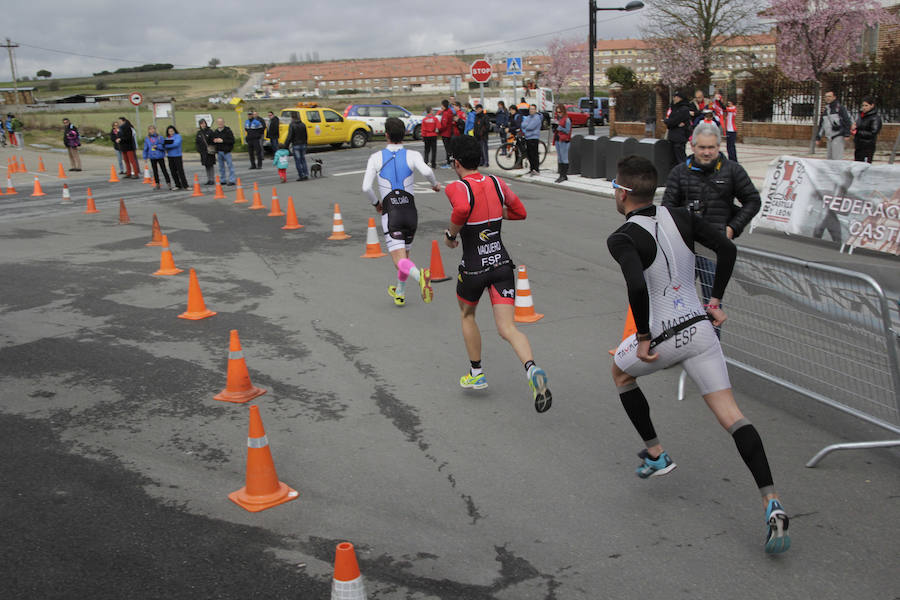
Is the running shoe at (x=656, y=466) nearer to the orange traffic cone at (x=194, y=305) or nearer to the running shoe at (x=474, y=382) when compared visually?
the running shoe at (x=474, y=382)

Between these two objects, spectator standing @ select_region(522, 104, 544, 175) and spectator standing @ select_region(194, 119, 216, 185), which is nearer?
spectator standing @ select_region(522, 104, 544, 175)

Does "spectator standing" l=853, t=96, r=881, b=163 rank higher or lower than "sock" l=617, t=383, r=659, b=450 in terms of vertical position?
higher

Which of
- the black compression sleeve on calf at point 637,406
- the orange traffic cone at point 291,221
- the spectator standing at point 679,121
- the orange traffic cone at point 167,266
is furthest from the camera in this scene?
the spectator standing at point 679,121

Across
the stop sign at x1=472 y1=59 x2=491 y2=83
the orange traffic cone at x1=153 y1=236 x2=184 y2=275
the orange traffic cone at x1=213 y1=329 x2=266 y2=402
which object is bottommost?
the orange traffic cone at x1=213 y1=329 x2=266 y2=402

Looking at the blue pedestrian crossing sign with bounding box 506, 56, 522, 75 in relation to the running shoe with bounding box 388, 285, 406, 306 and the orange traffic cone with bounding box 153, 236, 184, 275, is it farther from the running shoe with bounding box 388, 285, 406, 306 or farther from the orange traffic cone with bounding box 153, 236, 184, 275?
the running shoe with bounding box 388, 285, 406, 306

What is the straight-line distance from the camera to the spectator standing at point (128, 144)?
2444cm

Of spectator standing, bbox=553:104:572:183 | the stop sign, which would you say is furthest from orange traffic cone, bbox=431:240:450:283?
the stop sign

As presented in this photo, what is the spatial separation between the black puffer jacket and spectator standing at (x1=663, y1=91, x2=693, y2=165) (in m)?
9.81

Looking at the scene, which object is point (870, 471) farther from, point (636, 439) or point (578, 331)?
point (578, 331)

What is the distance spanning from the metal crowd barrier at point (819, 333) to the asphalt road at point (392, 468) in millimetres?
275

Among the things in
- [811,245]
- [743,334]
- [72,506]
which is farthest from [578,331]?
[811,245]

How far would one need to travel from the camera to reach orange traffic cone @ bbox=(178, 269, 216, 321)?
818 cm

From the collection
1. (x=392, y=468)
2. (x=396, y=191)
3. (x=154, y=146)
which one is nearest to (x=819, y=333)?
(x=392, y=468)

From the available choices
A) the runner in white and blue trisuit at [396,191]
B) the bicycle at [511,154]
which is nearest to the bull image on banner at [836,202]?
the runner in white and blue trisuit at [396,191]
